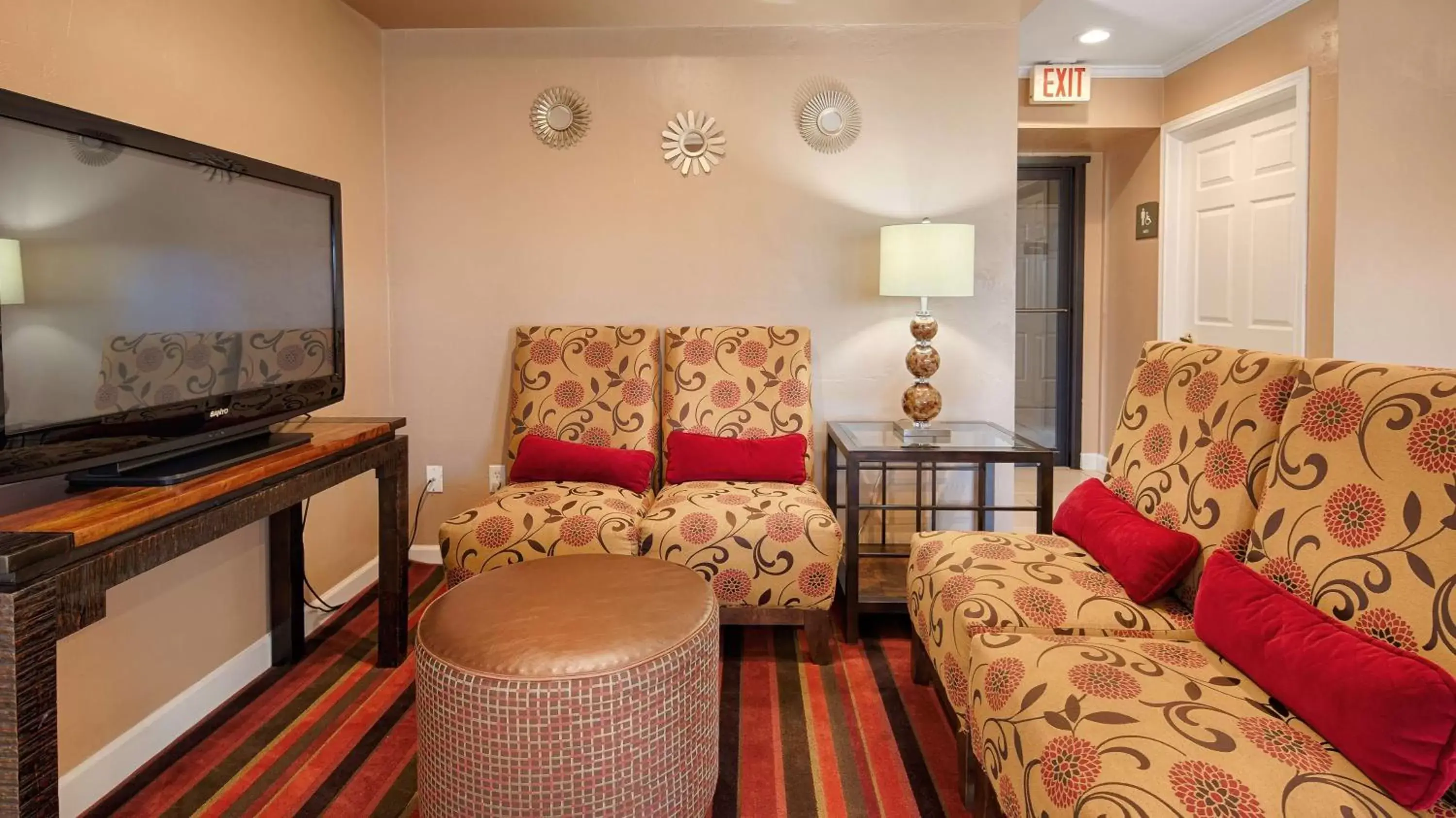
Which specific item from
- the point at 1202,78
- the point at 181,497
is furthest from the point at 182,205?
the point at 1202,78

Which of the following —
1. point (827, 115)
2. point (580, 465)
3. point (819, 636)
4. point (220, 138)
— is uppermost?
point (827, 115)

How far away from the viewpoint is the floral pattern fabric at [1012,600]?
1.70 metres

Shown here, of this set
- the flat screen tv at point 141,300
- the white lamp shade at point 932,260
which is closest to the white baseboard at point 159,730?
the flat screen tv at point 141,300

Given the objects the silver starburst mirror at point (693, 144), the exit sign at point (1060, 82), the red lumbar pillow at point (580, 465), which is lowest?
the red lumbar pillow at point (580, 465)

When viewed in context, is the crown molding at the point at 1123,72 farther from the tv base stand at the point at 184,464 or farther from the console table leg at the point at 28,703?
the console table leg at the point at 28,703

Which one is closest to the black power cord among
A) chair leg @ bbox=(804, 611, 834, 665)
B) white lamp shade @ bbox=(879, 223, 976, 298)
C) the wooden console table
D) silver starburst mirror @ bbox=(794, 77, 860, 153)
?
the wooden console table

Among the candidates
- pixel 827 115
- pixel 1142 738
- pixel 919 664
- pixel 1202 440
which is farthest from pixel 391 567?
pixel 827 115

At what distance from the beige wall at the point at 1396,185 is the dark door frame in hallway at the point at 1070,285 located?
6.52ft

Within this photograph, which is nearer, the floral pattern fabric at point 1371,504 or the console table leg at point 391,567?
the floral pattern fabric at point 1371,504

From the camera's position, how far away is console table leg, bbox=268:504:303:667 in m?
2.55

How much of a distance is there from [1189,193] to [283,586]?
15.2ft

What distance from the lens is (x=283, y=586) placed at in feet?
8.38

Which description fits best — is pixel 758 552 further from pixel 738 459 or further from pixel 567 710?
pixel 567 710

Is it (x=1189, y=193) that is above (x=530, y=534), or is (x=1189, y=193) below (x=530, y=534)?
above
